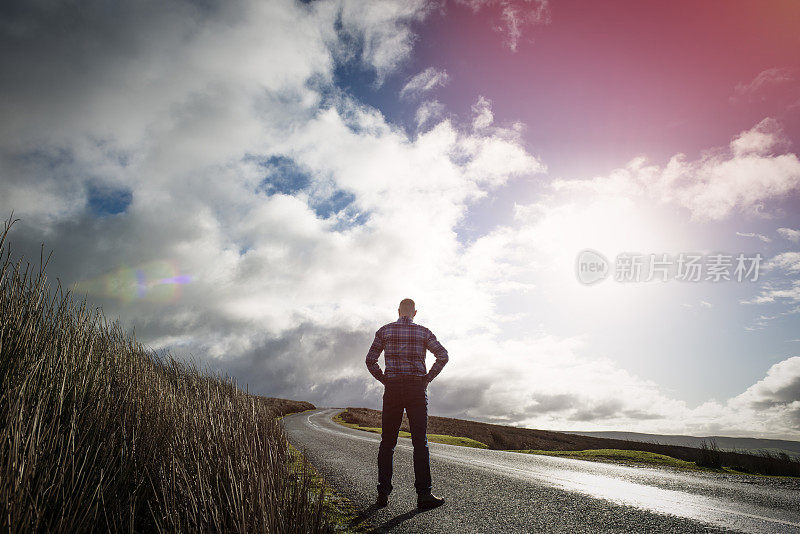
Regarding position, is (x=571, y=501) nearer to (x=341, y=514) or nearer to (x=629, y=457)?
(x=341, y=514)

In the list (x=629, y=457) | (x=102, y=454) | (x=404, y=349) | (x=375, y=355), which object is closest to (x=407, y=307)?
(x=404, y=349)

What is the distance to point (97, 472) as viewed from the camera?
3.52 meters

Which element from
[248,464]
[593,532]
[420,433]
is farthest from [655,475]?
[248,464]

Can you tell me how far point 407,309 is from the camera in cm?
593

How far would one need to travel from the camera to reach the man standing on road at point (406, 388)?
16.7 ft

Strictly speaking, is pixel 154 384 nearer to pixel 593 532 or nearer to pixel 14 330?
pixel 14 330

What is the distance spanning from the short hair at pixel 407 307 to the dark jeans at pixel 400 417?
987 millimetres

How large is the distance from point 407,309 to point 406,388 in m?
1.16

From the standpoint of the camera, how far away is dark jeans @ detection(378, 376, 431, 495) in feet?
16.8

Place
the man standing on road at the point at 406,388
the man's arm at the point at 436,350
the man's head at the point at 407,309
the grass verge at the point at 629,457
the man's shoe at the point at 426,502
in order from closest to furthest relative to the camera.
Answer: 1. the man's shoe at the point at 426,502
2. the man standing on road at the point at 406,388
3. the man's arm at the point at 436,350
4. the man's head at the point at 407,309
5. the grass verge at the point at 629,457

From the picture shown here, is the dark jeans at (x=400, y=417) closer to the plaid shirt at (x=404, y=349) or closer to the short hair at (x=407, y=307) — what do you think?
the plaid shirt at (x=404, y=349)

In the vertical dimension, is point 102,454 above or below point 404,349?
below

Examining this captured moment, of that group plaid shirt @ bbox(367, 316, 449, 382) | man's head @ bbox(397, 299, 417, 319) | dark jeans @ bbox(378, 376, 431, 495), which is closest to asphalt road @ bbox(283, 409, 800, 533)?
dark jeans @ bbox(378, 376, 431, 495)

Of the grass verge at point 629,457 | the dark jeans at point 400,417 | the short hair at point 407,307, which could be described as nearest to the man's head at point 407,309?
the short hair at point 407,307
